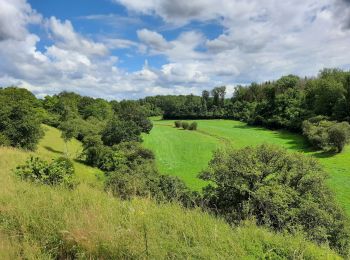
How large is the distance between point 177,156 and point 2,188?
60.9m

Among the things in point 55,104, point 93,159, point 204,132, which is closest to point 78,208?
point 93,159

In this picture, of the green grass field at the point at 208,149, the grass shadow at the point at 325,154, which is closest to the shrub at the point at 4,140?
the green grass field at the point at 208,149

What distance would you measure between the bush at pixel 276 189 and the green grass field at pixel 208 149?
57.5 ft

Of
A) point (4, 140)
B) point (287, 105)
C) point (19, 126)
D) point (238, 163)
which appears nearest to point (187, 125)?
point (287, 105)

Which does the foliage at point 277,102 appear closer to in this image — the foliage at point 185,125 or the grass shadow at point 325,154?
the grass shadow at point 325,154

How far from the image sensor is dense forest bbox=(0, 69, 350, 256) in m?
14.3

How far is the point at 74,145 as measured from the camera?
69.9 meters

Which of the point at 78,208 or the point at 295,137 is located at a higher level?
the point at 78,208

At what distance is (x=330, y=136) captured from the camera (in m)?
59.0

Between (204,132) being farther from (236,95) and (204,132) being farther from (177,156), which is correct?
(236,95)

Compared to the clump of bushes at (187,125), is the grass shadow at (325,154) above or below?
below

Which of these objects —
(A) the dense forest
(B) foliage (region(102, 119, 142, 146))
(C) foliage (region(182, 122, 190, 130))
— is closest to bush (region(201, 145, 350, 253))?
(A) the dense forest

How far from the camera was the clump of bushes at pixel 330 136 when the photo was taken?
57469 millimetres

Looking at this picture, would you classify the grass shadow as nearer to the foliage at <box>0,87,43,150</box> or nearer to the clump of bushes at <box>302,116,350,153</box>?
the clump of bushes at <box>302,116,350,153</box>
